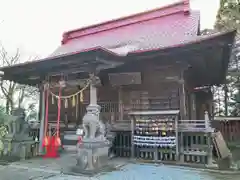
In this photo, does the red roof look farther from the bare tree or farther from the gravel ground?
the bare tree

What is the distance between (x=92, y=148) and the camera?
479 centimetres

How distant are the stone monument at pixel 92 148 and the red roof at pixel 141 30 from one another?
345 centimetres

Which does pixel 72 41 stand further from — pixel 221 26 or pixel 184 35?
pixel 221 26

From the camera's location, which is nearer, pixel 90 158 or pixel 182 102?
A: pixel 90 158

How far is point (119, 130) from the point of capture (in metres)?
6.73

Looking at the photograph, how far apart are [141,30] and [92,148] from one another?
6880 mm

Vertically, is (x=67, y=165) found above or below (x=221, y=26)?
below

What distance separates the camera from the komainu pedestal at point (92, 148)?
4715 mm

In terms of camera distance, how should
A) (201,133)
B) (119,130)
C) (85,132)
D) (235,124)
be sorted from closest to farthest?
(85,132) < (201,133) < (119,130) < (235,124)

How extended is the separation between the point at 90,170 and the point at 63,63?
3200 mm

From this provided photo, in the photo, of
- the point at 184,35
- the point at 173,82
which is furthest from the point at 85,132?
the point at 184,35

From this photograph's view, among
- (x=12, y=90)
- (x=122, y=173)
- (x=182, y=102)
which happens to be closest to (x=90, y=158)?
(x=122, y=173)

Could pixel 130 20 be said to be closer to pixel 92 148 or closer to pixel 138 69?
pixel 138 69

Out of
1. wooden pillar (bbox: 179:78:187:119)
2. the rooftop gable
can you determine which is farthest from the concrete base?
the rooftop gable
